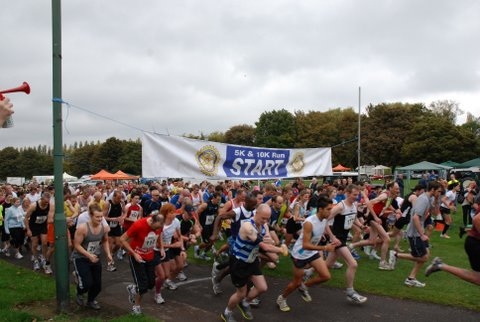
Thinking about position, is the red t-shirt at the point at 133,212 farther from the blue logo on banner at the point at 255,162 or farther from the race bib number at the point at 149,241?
the race bib number at the point at 149,241

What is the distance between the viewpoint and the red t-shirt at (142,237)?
6.47 meters

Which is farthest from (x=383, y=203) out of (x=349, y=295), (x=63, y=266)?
(x=63, y=266)

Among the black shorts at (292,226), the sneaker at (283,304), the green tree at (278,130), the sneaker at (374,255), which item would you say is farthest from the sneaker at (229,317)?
the green tree at (278,130)

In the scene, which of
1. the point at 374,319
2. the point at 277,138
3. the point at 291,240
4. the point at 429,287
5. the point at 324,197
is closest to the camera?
the point at 374,319

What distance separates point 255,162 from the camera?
36.6 ft

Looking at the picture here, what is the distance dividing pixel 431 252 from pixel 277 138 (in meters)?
64.8

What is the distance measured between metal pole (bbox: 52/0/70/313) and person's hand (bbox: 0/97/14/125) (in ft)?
12.8

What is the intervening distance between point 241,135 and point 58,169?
80.1m

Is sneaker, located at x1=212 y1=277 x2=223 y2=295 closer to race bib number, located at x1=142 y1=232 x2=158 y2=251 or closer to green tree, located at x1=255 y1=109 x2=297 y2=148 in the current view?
race bib number, located at x1=142 y1=232 x2=158 y2=251

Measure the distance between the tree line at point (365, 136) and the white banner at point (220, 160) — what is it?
31253 millimetres

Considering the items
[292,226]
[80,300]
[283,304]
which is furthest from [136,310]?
[292,226]

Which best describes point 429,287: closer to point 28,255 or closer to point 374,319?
point 374,319

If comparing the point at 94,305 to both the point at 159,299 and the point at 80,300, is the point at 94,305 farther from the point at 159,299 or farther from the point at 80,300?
the point at 159,299

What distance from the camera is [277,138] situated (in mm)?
75938
